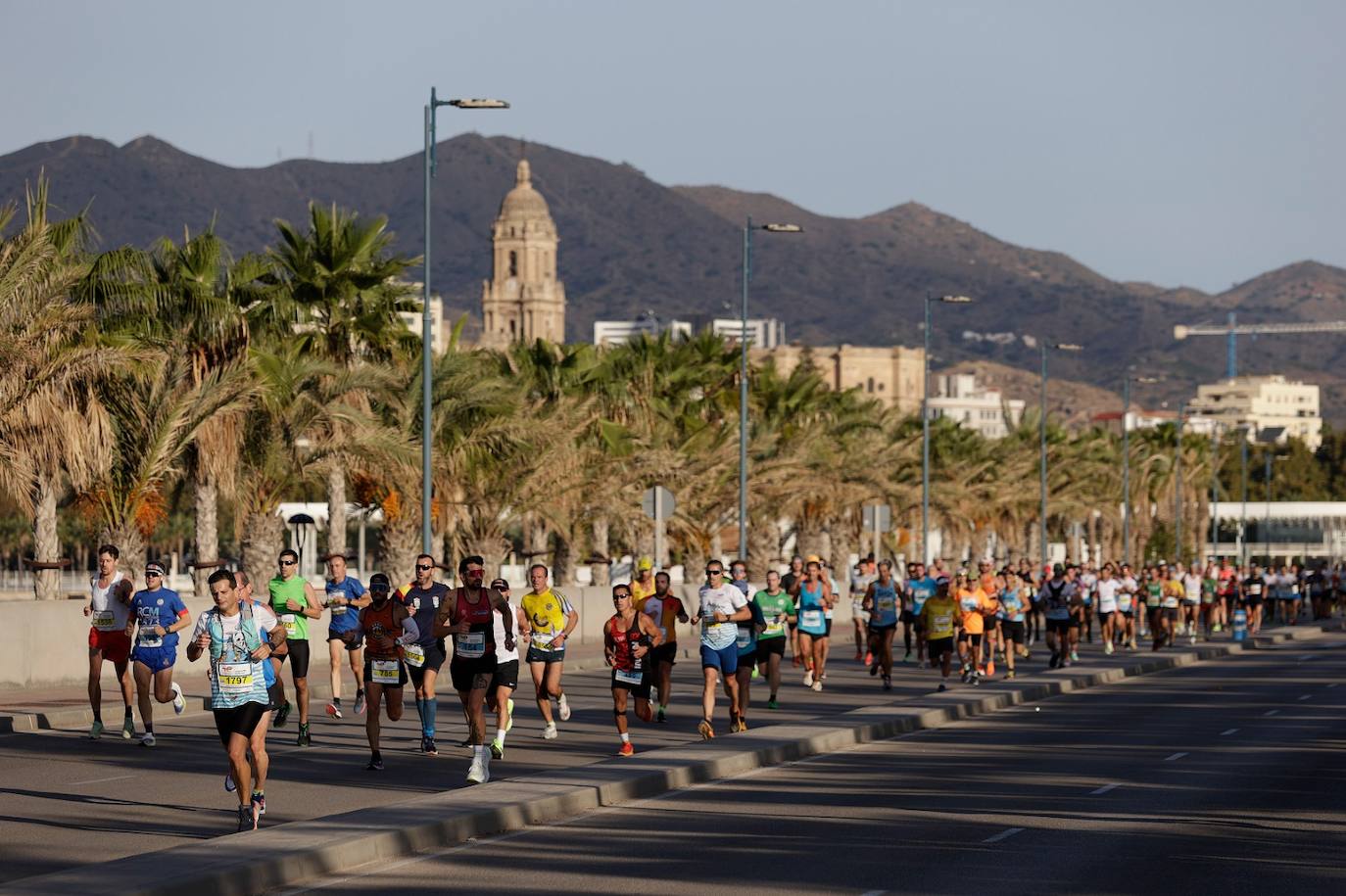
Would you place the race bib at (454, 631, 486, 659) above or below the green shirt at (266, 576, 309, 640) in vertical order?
below

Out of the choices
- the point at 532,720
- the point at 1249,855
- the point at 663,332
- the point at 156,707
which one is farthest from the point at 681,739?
the point at 663,332

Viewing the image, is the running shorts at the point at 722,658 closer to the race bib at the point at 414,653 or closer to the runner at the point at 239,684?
the race bib at the point at 414,653

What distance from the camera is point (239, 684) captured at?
14664mm

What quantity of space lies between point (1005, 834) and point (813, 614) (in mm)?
16388

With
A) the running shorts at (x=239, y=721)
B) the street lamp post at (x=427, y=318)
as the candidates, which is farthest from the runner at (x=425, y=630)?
the street lamp post at (x=427, y=318)

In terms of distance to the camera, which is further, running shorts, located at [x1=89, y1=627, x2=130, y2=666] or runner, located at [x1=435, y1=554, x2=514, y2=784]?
running shorts, located at [x1=89, y1=627, x2=130, y2=666]

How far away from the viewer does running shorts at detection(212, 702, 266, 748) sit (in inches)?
574

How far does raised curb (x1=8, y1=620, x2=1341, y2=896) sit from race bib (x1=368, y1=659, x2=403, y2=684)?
199 centimetres

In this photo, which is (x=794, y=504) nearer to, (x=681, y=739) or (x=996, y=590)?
(x=996, y=590)

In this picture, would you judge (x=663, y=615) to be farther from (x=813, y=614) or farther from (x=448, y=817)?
(x=448, y=817)

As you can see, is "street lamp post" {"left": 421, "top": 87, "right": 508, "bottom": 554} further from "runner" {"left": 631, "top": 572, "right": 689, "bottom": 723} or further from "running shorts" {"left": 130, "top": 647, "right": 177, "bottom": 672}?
"running shorts" {"left": 130, "top": 647, "right": 177, "bottom": 672}

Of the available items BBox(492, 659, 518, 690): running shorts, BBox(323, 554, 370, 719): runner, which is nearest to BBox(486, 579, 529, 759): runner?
BBox(492, 659, 518, 690): running shorts

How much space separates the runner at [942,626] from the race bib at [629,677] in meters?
10.5

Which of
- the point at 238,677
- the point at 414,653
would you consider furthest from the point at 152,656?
the point at 238,677
